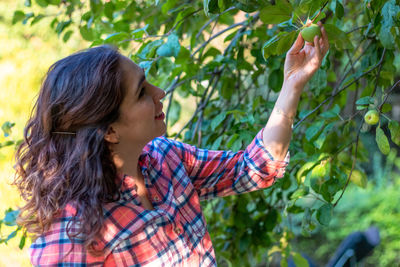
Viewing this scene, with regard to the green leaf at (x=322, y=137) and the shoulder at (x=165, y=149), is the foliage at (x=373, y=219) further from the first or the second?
the shoulder at (x=165, y=149)

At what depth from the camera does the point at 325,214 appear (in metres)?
1.34

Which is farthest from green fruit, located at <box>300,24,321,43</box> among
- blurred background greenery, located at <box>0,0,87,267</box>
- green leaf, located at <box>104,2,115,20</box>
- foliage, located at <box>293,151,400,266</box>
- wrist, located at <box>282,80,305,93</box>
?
blurred background greenery, located at <box>0,0,87,267</box>

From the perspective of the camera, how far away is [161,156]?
131 cm

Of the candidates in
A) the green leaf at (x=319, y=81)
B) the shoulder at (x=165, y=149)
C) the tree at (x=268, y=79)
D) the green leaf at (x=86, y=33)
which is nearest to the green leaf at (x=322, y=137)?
the tree at (x=268, y=79)

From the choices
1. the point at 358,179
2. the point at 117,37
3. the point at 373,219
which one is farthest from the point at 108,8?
the point at 373,219

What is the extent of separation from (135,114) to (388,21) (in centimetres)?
67

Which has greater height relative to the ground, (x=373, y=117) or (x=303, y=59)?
(x=303, y=59)

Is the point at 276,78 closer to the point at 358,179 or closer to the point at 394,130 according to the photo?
the point at 358,179

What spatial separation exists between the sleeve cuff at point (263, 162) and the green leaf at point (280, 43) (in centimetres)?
23

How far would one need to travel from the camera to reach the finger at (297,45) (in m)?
1.16

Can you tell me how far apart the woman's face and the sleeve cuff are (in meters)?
0.26

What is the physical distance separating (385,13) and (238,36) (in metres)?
0.65

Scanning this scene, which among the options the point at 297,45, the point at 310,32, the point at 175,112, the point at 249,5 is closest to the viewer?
the point at 310,32

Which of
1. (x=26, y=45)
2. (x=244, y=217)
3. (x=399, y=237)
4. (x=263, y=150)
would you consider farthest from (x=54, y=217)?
(x=26, y=45)
